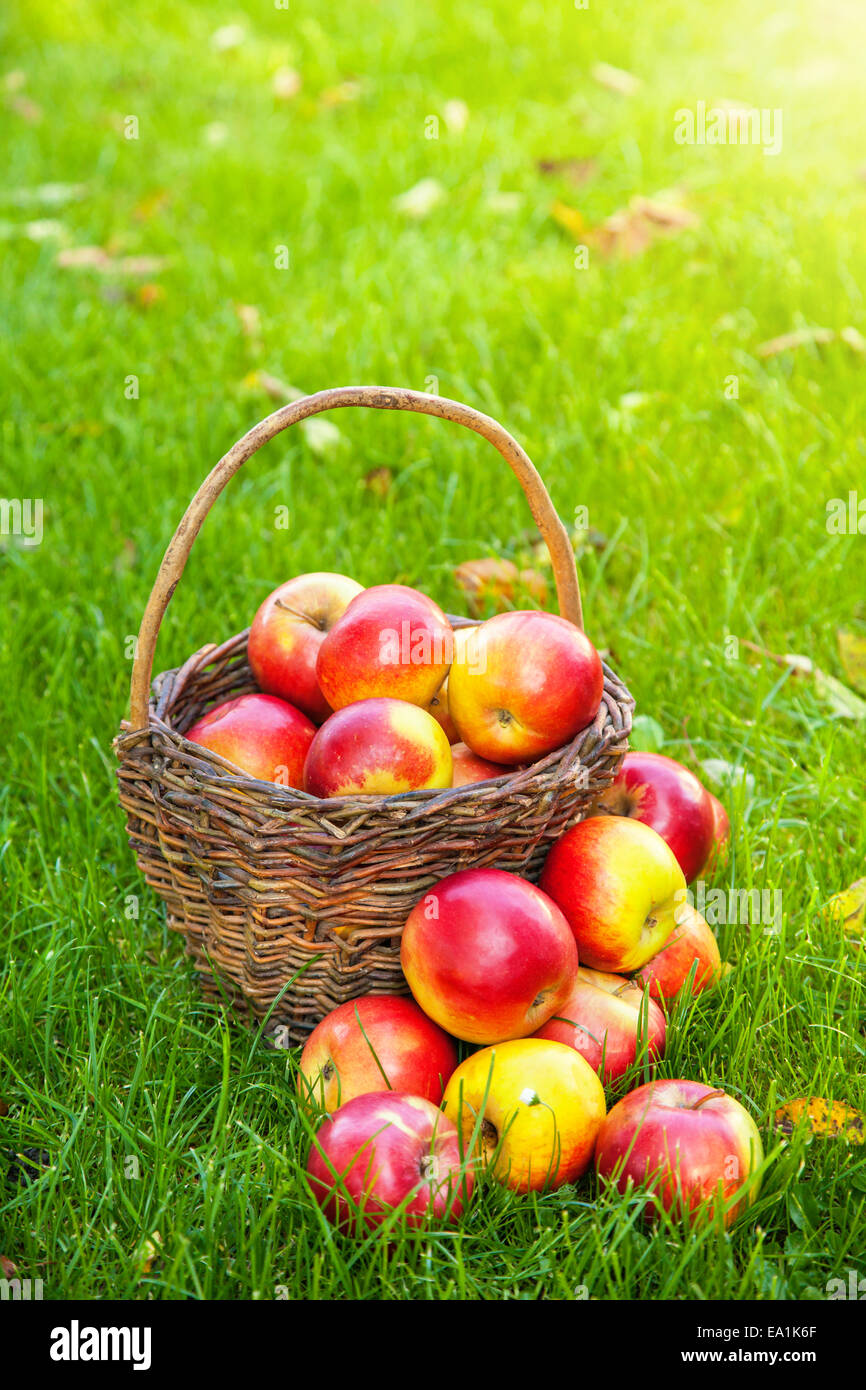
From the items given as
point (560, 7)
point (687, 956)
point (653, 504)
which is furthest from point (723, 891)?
point (560, 7)

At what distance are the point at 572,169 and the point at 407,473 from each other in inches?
85.2

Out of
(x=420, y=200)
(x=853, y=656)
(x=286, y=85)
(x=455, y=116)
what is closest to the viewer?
(x=853, y=656)

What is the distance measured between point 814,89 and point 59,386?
3404 millimetres

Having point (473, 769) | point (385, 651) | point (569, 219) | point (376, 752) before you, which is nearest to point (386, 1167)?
point (376, 752)

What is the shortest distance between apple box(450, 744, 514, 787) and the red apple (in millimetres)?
204

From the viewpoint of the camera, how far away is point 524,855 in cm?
179

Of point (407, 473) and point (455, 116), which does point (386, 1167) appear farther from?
point (455, 116)

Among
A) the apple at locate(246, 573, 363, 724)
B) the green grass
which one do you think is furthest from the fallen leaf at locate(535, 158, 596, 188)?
the apple at locate(246, 573, 363, 724)

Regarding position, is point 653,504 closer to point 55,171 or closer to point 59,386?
point 59,386

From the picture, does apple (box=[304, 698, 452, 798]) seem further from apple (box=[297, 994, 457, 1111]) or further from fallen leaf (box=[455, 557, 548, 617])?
fallen leaf (box=[455, 557, 548, 617])

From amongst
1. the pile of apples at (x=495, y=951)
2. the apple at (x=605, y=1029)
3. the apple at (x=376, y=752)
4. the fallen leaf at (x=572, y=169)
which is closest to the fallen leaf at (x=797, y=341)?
the fallen leaf at (x=572, y=169)

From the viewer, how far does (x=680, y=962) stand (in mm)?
1866

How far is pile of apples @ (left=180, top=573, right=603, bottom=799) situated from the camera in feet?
5.79
